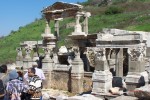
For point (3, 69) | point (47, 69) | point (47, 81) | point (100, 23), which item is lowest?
point (47, 81)

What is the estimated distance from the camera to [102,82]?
1351 centimetres

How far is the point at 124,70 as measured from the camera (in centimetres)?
1777

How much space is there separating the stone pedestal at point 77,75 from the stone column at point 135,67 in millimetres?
4792

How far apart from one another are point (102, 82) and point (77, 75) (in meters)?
4.10

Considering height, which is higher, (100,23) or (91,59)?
(100,23)

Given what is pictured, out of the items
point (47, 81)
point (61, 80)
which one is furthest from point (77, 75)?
point (47, 81)

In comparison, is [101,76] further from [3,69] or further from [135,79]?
[3,69]

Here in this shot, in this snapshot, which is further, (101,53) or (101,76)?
(101,53)

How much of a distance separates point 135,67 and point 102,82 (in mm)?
1472

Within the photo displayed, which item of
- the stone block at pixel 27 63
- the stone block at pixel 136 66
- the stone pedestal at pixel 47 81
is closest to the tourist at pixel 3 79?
the stone block at pixel 136 66

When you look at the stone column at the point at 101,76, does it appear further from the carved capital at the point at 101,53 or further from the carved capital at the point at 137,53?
the carved capital at the point at 137,53

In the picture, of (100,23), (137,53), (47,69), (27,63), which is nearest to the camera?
(137,53)

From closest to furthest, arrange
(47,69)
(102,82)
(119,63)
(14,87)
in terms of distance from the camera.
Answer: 1. (14,87)
2. (102,82)
3. (119,63)
4. (47,69)

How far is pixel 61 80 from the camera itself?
61.4 ft
